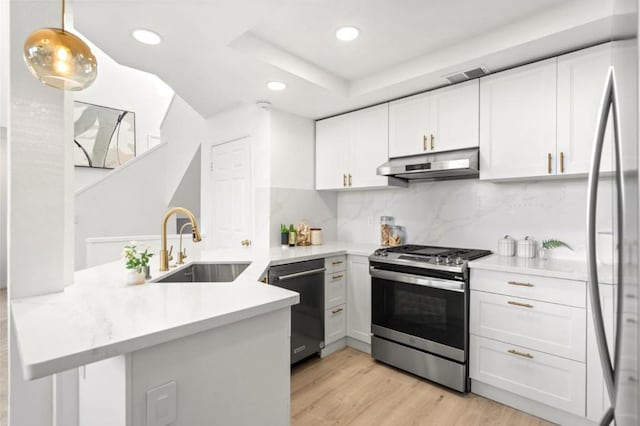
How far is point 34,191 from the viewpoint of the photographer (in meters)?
1.30

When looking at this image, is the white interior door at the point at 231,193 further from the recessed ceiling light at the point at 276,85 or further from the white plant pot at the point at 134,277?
the white plant pot at the point at 134,277

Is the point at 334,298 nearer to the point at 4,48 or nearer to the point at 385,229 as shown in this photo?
the point at 385,229

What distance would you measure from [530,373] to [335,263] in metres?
1.58

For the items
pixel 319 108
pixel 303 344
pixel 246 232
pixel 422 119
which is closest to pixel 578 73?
pixel 422 119

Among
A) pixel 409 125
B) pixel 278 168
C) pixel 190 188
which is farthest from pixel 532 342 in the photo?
pixel 190 188

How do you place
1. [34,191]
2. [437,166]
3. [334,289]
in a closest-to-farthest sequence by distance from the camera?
[34,191] → [437,166] → [334,289]

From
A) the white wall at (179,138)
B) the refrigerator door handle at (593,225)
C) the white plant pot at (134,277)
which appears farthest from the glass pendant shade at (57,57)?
the white wall at (179,138)

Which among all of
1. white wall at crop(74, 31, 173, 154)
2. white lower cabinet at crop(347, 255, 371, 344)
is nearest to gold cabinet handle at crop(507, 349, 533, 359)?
white lower cabinet at crop(347, 255, 371, 344)

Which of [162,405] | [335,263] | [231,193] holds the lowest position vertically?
[162,405]

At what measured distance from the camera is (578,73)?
204cm

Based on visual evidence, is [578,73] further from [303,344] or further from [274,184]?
[303,344]

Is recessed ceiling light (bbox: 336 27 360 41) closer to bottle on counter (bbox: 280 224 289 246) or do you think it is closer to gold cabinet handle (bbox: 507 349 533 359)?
bottle on counter (bbox: 280 224 289 246)

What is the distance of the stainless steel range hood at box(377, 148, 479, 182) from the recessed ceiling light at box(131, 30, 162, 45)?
1867mm

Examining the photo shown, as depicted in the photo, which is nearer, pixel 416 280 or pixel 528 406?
pixel 528 406
